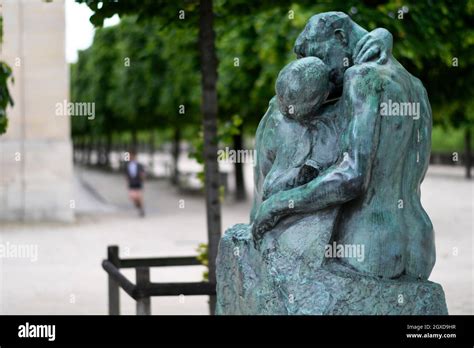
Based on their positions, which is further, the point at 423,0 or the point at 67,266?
the point at 67,266

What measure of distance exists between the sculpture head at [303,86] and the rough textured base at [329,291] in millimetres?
777

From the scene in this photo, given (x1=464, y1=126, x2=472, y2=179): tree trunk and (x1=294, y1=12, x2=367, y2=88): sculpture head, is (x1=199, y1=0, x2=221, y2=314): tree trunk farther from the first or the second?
(x1=464, y1=126, x2=472, y2=179): tree trunk

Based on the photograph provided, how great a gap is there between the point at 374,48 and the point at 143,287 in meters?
4.11

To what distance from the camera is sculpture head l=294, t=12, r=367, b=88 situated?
498 cm

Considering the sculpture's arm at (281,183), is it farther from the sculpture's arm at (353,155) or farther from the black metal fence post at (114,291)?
the black metal fence post at (114,291)

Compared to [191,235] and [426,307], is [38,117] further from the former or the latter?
[426,307]

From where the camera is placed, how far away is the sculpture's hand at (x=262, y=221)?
4820mm

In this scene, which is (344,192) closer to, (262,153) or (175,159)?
(262,153)

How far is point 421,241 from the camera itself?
4828 millimetres

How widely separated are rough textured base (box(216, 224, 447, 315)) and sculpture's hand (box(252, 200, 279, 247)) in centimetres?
11

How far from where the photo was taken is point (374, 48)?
4.79 metres

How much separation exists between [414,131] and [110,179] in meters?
40.0

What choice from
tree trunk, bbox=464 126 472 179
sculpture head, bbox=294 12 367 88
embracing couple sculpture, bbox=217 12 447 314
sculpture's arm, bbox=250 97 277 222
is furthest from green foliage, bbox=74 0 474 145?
tree trunk, bbox=464 126 472 179
